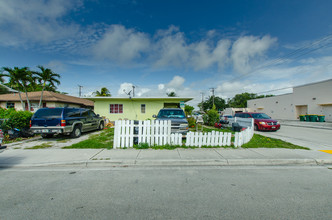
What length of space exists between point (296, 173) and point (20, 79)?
26.1m

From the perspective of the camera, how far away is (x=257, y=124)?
12312 mm

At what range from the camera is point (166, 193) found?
2.98 metres

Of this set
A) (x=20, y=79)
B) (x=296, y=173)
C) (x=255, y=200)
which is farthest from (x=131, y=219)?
(x=20, y=79)

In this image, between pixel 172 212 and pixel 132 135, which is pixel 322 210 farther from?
pixel 132 135

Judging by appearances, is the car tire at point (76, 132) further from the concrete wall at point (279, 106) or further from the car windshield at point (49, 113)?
the concrete wall at point (279, 106)

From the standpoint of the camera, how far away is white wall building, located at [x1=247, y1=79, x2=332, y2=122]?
21.2 meters

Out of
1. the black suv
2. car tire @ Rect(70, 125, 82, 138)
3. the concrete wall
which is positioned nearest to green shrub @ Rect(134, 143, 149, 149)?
the black suv

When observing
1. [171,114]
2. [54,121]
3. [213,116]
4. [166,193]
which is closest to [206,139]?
[171,114]

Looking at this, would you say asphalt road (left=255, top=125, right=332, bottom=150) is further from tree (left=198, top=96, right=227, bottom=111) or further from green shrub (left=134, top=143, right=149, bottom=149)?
tree (left=198, top=96, right=227, bottom=111)

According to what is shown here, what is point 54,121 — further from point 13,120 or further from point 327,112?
point 327,112

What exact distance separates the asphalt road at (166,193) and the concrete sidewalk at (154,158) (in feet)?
1.22

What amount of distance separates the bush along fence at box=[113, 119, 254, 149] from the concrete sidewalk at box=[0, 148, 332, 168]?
52 cm

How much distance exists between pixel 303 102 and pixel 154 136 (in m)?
30.4

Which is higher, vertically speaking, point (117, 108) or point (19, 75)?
point (19, 75)
